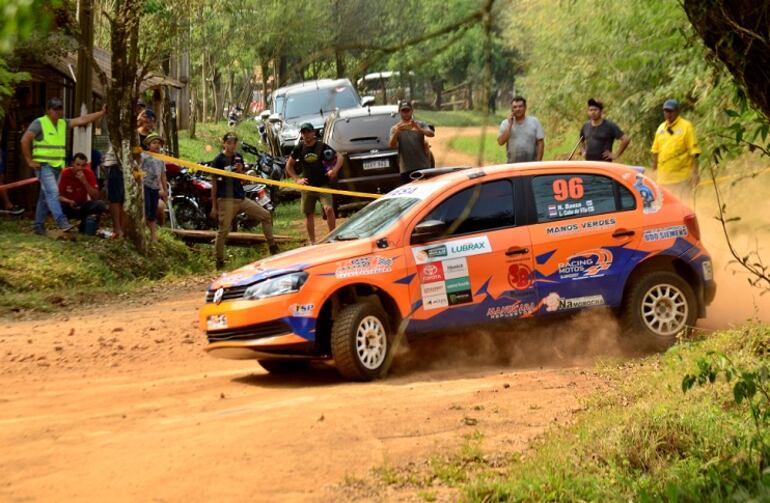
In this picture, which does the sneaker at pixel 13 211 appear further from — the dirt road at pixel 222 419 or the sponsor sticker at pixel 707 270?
the sponsor sticker at pixel 707 270

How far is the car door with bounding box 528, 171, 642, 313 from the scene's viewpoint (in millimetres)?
9938

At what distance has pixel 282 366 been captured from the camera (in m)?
10.1

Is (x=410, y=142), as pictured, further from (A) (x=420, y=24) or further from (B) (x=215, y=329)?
(A) (x=420, y=24)

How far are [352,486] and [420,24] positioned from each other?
3558 mm

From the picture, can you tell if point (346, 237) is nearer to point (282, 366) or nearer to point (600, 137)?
point (282, 366)

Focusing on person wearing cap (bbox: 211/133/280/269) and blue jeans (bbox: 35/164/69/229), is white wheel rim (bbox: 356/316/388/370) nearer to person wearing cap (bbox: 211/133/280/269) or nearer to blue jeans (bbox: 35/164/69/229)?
person wearing cap (bbox: 211/133/280/269)

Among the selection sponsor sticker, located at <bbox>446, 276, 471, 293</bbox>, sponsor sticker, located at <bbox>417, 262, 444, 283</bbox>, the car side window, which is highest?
the car side window

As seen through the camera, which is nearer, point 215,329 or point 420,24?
point 420,24

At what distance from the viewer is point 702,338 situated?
1019 centimetres

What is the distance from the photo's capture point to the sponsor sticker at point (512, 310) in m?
9.73

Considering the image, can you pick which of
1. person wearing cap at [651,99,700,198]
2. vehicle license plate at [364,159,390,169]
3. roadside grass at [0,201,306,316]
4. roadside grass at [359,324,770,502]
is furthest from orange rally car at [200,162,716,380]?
vehicle license plate at [364,159,390,169]

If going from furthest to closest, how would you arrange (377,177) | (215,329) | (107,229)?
(377,177) < (107,229) < (215,329)

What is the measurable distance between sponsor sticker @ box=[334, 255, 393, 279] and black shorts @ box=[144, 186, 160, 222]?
866 cm

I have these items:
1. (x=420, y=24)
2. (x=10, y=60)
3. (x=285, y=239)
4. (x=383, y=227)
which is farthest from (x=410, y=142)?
(x=420, y=24)
